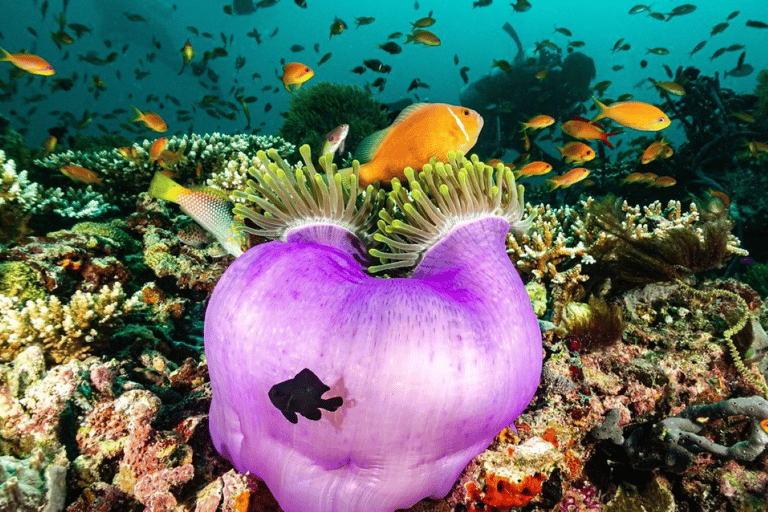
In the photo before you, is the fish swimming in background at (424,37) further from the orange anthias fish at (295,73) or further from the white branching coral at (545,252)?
the white branching coral at (545,252)

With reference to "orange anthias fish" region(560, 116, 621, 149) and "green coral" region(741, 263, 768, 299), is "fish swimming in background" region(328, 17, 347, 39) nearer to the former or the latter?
"orange anthias fish" region(560, 116, 621, 149)

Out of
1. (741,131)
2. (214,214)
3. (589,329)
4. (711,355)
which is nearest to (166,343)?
(214,214)

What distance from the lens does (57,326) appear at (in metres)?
2.11

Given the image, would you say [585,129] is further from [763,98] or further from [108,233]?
[108,233]

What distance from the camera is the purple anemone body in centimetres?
120

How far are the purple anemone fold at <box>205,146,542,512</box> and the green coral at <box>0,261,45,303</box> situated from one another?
5.62 feet

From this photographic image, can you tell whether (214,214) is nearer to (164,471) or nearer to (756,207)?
(164,471)

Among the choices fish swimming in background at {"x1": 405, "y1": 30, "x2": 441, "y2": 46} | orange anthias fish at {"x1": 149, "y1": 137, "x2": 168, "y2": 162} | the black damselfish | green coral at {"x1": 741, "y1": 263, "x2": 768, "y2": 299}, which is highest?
fish swimming in background at {"x1": 405, "y1": 30, "x2": 441, "y2": 46}

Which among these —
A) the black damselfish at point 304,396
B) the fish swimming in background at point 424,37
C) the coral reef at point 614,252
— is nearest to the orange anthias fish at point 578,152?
the coral reef at point 614,252

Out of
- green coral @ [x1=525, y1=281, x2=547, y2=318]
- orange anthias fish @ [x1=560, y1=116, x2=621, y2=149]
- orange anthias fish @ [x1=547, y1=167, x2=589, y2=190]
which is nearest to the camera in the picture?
green coral @ [x1=525, y1=281, x2=547, y2=318]

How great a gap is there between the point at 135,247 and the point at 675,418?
396cm

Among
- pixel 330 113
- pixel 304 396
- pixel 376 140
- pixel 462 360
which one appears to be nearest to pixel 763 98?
pixel 330 113

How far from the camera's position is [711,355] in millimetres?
2094

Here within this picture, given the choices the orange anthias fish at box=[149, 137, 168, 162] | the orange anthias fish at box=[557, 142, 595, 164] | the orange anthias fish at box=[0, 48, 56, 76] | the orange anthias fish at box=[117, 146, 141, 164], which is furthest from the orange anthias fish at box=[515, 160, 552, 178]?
the orange anthias fish at box=[0, 48, 56, 76]
